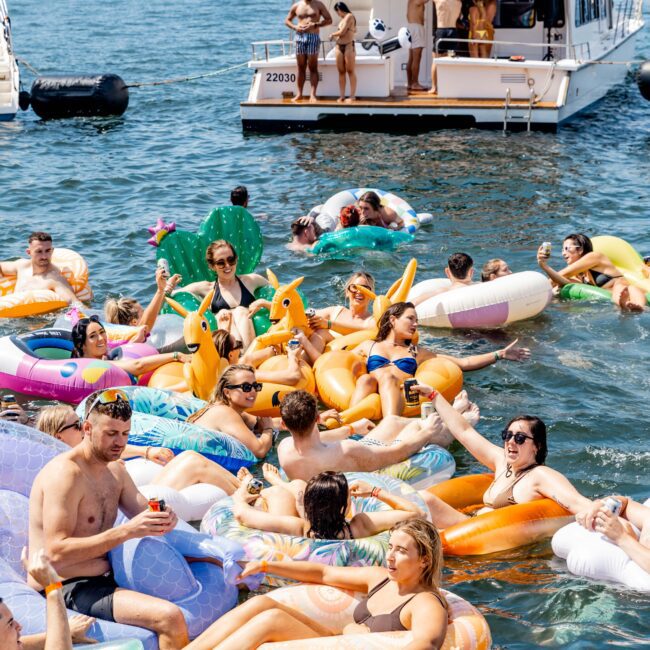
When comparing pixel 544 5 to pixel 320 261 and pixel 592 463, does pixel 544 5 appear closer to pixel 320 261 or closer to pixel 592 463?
pixel 320 261

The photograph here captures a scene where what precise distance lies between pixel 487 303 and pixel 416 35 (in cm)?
977

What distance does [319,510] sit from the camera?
18.8 ft

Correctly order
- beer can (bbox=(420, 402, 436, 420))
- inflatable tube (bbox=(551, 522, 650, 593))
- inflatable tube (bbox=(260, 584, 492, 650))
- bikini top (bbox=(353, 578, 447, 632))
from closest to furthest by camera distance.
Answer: inflatable tube (bbox=(260, 584, 492, 650)) < bikini top (bbox=(353, 578, 447, 632)) < inflatable tube (bbox=(551, 522, 650, 593)) < beer can (bbox=(420, 402, 436, 420))

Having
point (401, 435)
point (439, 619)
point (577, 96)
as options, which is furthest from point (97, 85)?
point (439, 619)

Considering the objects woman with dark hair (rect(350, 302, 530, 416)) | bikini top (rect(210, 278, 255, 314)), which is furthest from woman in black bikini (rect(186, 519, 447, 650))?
bikini top (rect(210, 278, 255, 314))

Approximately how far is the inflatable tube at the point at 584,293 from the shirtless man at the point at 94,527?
6.76 meters

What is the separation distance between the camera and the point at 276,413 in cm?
831

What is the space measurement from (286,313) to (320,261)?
12.2ft

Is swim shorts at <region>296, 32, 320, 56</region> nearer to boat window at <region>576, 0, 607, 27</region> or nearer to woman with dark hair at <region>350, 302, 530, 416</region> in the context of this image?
boat window at <region>576, 0, 607, 27</region>

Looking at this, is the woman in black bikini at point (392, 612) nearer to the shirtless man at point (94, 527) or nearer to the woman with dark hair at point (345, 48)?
the shirtless man at point (94, 527)

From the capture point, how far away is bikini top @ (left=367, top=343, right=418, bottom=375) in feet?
27.3

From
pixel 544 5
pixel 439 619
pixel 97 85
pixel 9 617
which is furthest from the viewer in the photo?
pixel 97 85

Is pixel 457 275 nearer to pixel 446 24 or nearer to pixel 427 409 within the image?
pixel 427 409

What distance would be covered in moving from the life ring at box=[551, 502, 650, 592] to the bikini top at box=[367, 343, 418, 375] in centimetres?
245
